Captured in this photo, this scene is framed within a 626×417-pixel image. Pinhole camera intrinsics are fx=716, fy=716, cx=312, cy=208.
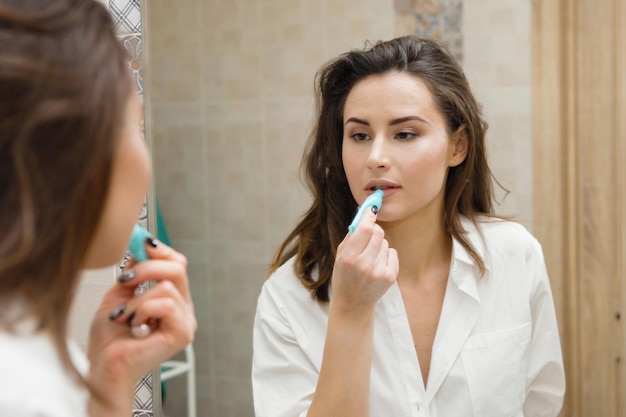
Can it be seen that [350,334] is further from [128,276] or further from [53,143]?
[53,143]

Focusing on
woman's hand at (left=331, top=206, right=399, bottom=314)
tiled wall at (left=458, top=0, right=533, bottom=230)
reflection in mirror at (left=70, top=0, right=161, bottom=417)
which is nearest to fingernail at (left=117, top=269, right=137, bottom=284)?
woman's hand at (left=331, top=206, right=399, bottom=314)

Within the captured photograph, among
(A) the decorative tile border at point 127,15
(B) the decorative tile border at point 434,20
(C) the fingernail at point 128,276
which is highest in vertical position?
(A) the decorative tile border at point 127,15

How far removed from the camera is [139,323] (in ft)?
2.27

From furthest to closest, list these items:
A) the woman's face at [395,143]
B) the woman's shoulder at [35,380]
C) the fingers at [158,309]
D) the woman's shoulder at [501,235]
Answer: the woman's shoulder at [501,235] → the woman's face at [395,143] → the fingers at [158,309] → the woman's shoulder at [35,380]

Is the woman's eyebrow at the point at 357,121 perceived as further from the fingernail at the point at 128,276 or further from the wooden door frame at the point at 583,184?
the fingernail at the point at 128,276

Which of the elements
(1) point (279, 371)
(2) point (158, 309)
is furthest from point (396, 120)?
(2) point (158, 309)

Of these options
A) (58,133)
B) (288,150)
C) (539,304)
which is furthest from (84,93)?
(539,304)

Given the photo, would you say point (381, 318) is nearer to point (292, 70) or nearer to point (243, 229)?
point (243, 229)

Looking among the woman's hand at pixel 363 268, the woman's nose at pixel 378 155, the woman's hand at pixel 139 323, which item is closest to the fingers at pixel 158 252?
the woman's hand at pixel 139 323

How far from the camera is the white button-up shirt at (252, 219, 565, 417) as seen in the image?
1092mm

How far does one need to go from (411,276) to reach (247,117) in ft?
1.27

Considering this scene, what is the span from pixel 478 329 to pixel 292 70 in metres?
0.52

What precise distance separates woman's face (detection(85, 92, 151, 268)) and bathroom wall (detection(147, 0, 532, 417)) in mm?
618

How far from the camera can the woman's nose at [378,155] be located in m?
1.05
